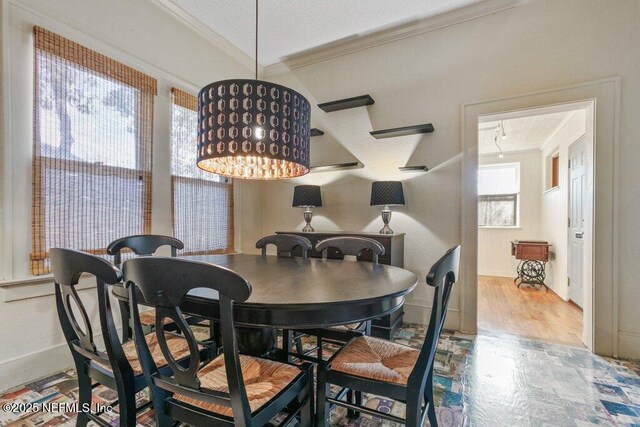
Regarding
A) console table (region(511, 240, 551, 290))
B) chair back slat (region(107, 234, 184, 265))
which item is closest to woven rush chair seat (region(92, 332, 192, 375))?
chair back slat (region(107, 234, 184, 265))

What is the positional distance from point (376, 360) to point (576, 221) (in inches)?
149

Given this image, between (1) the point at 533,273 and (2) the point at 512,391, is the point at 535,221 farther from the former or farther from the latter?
(2) the point at 512,391

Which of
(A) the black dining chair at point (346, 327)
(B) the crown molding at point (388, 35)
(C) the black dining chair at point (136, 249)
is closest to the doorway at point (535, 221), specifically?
(B) the crown molding at point (388, 35)

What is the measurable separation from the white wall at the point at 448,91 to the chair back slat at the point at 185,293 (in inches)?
101

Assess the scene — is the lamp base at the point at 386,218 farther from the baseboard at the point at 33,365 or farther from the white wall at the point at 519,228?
the white wall at the point at 519,228

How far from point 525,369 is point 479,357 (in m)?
0.30

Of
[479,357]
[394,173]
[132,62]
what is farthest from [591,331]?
[132,62]

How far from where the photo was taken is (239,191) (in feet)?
12.6

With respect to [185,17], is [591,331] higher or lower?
lower

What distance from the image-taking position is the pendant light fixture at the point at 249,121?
149 cm

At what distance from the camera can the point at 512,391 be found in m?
1.92

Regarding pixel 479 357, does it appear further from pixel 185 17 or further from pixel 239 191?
pixel 185 17

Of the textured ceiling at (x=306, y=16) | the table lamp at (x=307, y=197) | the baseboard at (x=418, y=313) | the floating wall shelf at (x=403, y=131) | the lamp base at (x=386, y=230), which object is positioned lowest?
the baseboard at (x=418, y=313)

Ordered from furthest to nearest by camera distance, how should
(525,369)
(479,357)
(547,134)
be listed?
(547,134), (479,357), (525,369)
